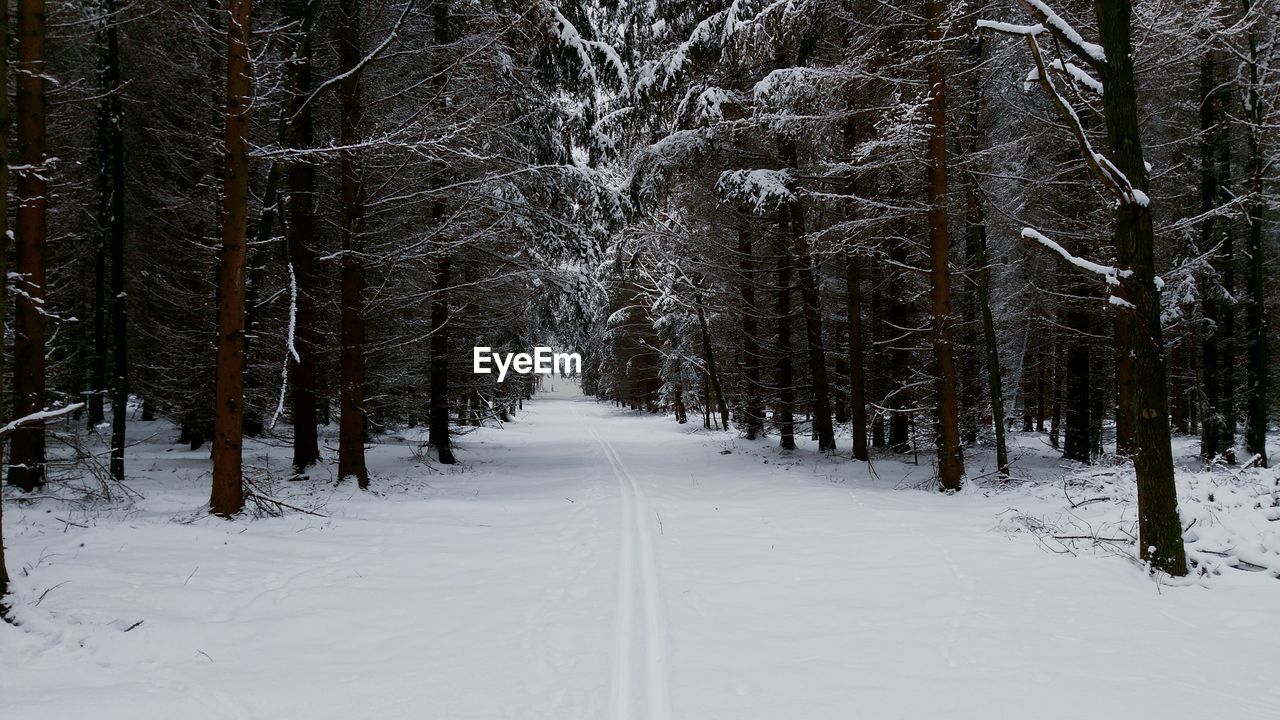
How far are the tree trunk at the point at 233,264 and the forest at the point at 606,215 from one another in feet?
0.13

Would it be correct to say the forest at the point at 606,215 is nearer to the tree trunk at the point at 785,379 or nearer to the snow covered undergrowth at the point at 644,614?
the tree trunk at the point at 785,379

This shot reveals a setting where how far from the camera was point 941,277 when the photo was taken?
1083 cm

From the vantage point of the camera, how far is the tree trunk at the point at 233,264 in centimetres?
762

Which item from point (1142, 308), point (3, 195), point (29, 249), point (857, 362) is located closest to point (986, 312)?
point (857, 362)

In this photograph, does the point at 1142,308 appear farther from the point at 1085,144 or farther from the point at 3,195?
the point at 3,195

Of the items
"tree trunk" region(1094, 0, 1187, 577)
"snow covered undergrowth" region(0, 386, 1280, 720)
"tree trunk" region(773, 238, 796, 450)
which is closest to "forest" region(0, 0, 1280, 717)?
"tree trunk" region(1094, 0, 1187, 577)

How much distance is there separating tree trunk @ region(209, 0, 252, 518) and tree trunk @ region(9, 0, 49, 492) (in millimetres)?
3162

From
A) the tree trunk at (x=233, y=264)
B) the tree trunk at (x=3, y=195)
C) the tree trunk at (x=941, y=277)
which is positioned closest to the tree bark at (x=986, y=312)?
Answer: the tree trunk at (x=941, y=277)

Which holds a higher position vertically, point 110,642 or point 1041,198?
point 1041,198

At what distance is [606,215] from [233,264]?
908 centimetres

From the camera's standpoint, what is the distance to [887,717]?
3.43 m

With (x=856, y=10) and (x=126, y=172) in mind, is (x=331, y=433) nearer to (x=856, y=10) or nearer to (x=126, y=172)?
(x=126, y=172)

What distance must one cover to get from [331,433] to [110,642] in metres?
18.7

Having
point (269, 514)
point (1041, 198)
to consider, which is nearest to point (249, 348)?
point (269, 514)
